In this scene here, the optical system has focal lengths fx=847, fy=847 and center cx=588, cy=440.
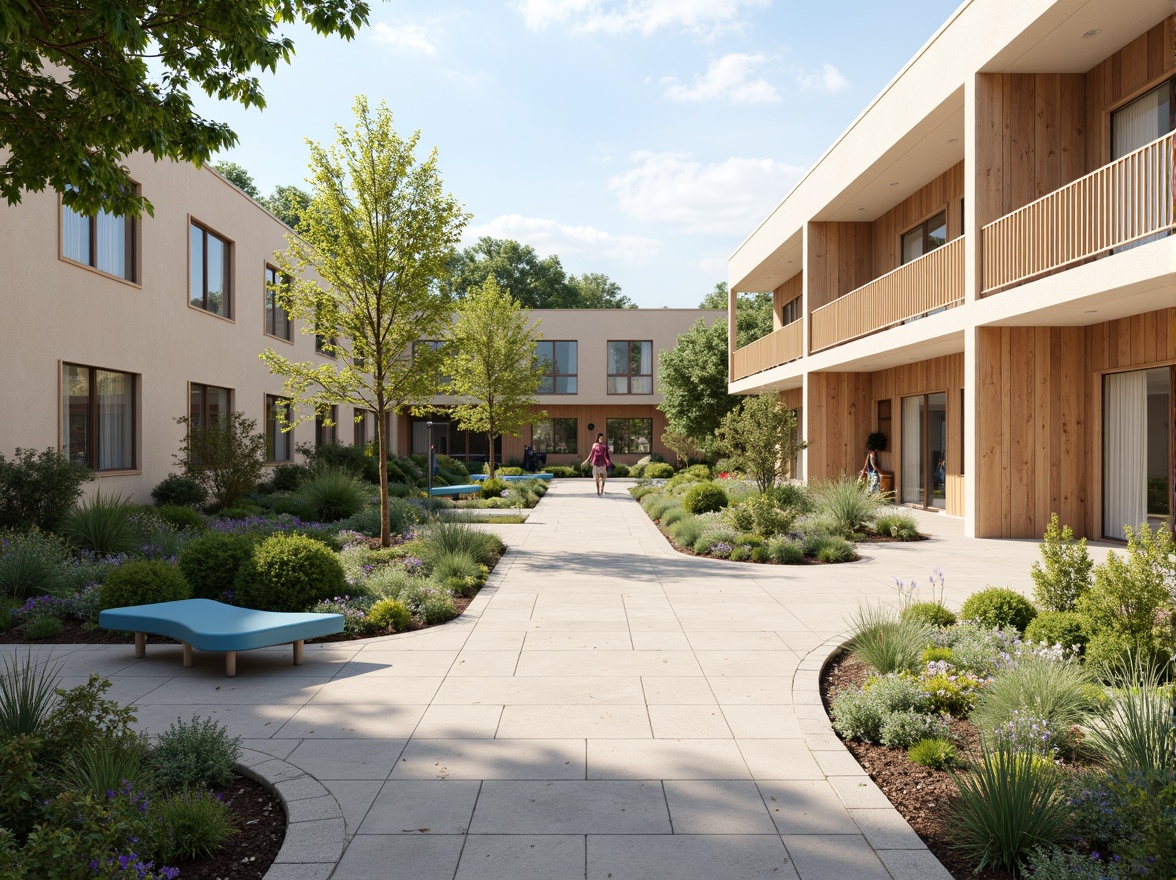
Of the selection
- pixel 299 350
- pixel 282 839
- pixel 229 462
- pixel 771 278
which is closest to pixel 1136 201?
pixel 282 839

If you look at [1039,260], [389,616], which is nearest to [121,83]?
[389,616]

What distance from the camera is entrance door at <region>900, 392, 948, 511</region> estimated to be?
17484 millimetres

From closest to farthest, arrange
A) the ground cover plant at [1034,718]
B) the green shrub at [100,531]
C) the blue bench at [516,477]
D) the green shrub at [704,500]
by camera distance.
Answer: the ground cover plant at [1034,718], the green shrub at [100,531], the green shrub at [704,500], the blue bench at [516,477]

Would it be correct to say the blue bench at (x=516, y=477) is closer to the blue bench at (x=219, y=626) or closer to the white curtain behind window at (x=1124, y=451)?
the white curtain behind window at (x=1124, y=451)

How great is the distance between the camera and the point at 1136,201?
32.9ft

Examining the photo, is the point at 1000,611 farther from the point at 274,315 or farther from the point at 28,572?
the point at 274,315

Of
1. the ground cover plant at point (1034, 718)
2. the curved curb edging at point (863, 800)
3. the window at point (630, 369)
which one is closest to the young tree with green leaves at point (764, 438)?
the ground cover plant at point (1034, 718)

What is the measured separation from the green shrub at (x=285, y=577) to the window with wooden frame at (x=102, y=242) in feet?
25.9

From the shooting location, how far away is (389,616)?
7.71 metres

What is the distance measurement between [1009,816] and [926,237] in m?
17.1

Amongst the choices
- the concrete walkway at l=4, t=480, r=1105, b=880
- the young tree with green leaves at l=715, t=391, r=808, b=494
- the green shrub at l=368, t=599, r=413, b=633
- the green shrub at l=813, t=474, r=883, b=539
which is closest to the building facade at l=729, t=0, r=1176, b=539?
the green shrub at l=813, t=474, r=883, b=539

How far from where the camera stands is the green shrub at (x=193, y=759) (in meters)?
4.05

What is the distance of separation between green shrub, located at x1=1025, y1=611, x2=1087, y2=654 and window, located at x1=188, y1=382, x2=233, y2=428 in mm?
16011

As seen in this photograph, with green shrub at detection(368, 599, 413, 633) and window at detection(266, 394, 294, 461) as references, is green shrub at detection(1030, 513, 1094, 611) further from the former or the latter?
window at detection(266, 394, 294, 461)
